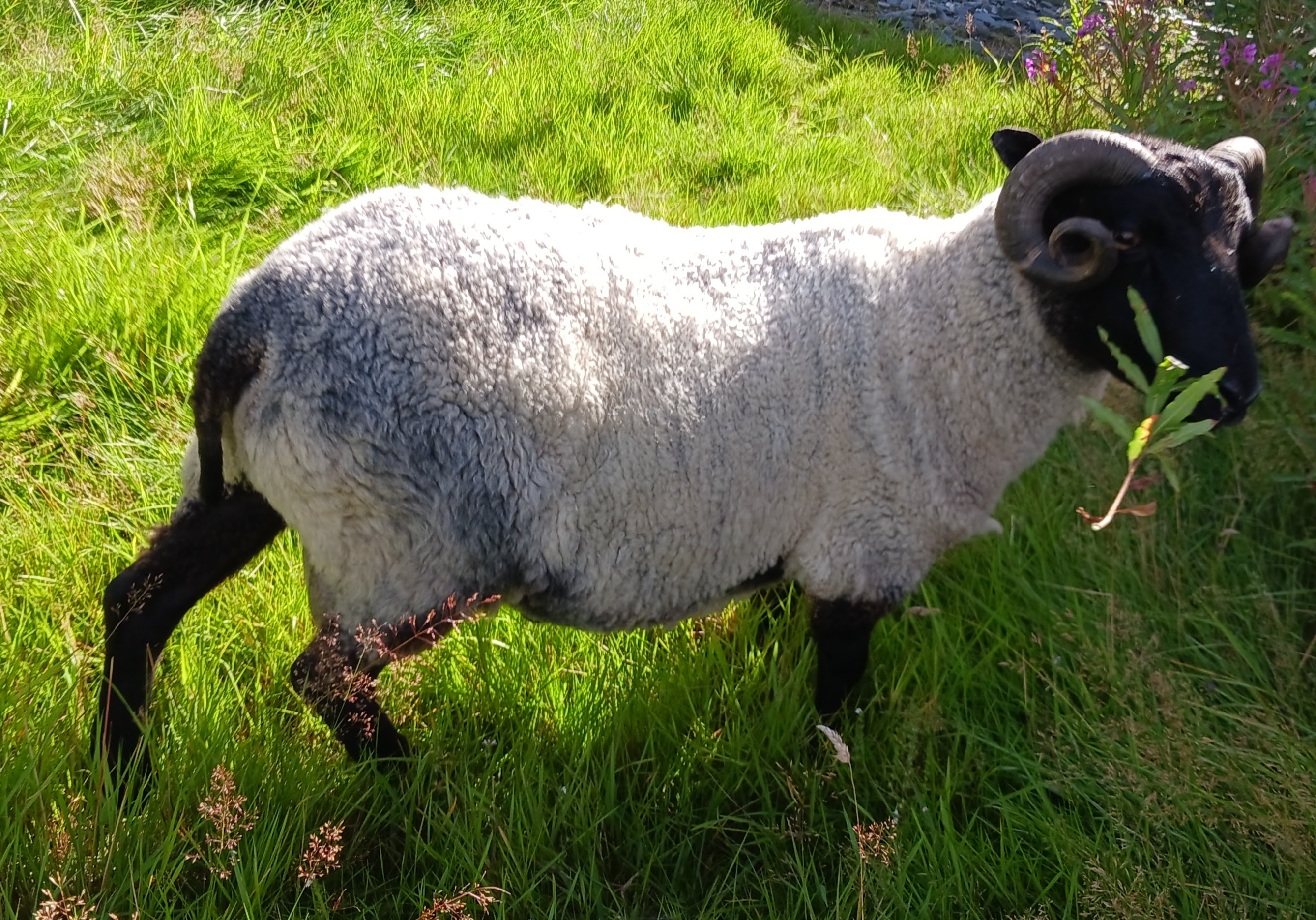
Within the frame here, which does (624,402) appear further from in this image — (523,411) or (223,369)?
(223,369)

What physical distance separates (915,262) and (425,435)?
1412 mm

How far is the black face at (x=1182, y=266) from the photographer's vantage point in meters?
2.07

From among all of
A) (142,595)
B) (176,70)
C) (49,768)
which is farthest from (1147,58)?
(176,70)

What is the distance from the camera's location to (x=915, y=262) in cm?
249

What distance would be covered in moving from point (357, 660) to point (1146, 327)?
74.9 inches

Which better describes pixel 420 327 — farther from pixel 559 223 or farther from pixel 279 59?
pixel 279 59

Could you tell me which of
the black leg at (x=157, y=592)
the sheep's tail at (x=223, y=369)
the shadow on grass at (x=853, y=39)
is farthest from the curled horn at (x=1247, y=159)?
the shadow on grass at (x=853, y=39)

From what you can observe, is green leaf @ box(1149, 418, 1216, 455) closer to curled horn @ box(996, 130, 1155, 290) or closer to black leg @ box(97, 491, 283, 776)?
curled horn @ box(996, 130, 1155, 290)

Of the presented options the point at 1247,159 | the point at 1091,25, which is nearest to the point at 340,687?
the point at 1247,159

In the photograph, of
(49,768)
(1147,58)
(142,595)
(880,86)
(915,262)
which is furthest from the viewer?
(880,86)

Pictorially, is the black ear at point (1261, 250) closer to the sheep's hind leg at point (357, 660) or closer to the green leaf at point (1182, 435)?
the green leaf at point (1182, 435)

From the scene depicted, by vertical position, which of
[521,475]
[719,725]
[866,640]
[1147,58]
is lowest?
[719,725]

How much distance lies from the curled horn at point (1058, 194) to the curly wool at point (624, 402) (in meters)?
0.17

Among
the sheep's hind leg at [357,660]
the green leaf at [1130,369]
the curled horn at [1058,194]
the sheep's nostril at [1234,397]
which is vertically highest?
the curled horn at [1058,194]
